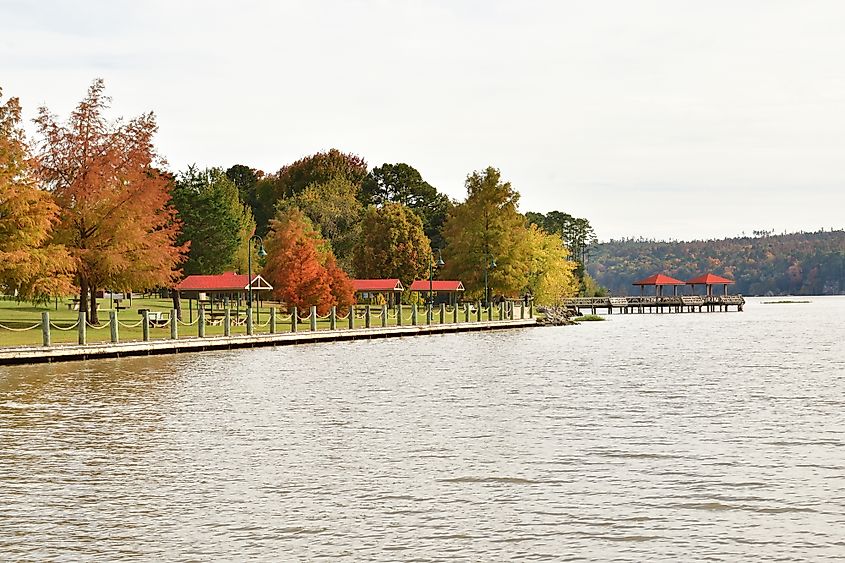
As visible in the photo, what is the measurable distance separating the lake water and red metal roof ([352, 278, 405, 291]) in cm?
7639

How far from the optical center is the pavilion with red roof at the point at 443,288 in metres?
115

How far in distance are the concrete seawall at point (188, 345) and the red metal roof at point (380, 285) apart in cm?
3517

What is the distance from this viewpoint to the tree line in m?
54.8

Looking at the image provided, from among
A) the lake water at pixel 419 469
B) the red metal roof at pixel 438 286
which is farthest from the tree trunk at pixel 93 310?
the red metal roof at pixel 438 286

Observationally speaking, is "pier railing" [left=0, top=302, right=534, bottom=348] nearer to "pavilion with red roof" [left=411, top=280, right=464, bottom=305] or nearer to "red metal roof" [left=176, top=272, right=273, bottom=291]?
"red metal roof" [left=176, top=272, right=273, bottom=291]

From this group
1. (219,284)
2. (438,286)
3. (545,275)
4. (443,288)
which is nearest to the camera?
(219,284)

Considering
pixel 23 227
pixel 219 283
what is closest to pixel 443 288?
pixel 219 283

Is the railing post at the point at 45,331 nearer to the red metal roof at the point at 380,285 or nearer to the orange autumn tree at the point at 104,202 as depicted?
the orange autumn tree at the point at 104,202

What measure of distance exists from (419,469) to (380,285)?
95729 mm

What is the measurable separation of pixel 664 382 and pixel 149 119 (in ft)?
127

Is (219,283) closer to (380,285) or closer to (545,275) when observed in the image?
(380,285)

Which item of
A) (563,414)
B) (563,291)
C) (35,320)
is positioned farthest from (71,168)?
(563,291)

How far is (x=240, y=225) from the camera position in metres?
115

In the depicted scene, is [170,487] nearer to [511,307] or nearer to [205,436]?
[205,436]
